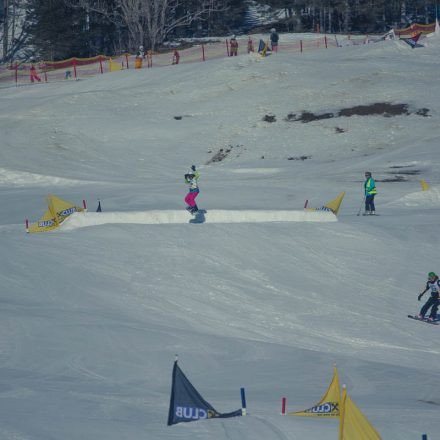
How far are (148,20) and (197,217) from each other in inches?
1132

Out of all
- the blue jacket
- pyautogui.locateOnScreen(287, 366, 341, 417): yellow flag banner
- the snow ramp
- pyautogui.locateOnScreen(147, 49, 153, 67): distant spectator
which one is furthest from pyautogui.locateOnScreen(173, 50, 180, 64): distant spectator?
pyautogui.locateOnScreen(287, 366, 341, 417): yellow flag banner

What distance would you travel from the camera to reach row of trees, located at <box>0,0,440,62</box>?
50269 millimetres

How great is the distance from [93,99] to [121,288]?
2246cm

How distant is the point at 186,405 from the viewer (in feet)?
33.5

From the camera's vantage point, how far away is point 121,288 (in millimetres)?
18188

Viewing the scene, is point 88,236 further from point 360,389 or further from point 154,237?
point 360,389

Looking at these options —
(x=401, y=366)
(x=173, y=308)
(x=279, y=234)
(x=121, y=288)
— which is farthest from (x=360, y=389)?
(x=279, y=234)

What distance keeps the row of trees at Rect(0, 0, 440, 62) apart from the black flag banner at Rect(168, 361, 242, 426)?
40563 millimetres

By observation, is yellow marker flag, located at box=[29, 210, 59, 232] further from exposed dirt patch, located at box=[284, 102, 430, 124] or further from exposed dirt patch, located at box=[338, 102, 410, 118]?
exposed dirt patch, located at box=[338, 102, 410, 118]

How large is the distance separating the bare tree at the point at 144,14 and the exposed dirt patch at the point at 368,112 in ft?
51.6

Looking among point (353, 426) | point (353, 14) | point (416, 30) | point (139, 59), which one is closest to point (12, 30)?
point (139, 59)

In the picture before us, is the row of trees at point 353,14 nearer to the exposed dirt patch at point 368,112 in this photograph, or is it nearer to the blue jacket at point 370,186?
the exposed dirt patch at point 368,112

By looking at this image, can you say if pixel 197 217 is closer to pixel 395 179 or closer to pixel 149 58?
pixel 395 179

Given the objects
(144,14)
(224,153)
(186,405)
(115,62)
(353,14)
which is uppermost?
(144,14)
